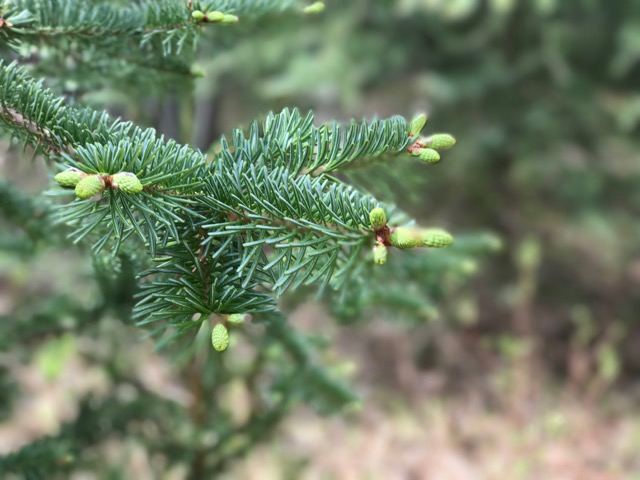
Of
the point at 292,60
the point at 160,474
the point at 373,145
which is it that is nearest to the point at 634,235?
the point at 292,60

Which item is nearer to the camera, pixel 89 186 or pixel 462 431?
pixel 89 186

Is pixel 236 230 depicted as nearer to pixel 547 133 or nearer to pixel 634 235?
pixel 547 133

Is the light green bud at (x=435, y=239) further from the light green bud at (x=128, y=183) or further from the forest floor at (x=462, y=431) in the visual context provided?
the forest floor at (x=462, y=431)

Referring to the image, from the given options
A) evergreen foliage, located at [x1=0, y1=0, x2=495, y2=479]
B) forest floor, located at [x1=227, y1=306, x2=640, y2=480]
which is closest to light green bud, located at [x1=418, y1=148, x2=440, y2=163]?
evergreen foliage, located at [x1=0, y1=0, x2=495, y2=479]

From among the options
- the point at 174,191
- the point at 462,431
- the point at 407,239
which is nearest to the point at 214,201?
the point at 174,191

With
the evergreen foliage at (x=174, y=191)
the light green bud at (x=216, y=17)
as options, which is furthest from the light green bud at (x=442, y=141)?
the light green bud at (x=216, y=17)

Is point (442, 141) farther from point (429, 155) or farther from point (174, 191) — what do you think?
point (174, 191)

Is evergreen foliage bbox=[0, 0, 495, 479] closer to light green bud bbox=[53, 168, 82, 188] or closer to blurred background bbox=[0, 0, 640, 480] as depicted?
light green bud bbox=[53, 168, 82, 188]
